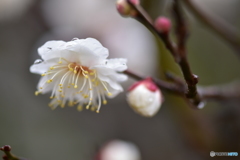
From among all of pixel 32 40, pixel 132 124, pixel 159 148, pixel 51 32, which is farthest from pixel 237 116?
pixel 32 40

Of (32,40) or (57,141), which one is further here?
(32,40)

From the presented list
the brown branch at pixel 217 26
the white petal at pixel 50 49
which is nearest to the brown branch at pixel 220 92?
the brown branch at pixel 217 26

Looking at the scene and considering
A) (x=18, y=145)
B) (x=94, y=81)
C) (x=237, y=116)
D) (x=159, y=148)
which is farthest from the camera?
(x=159, y=148)

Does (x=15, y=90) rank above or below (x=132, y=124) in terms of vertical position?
above

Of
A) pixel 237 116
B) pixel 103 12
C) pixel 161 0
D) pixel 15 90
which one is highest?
pixel 161 0

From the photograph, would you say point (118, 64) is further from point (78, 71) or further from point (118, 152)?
point (118, 152)

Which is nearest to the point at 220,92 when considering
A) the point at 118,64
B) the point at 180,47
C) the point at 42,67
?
the point at 180,47

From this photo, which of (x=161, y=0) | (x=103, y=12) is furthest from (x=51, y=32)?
(x=161, y=0)

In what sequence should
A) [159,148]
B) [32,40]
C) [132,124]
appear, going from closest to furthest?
1. [159,148]
2. [132,124]
3. [32,40]

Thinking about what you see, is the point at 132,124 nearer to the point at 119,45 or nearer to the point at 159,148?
the point at 159,148
